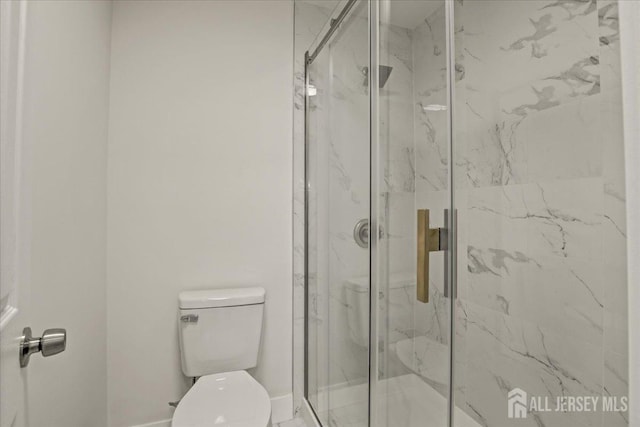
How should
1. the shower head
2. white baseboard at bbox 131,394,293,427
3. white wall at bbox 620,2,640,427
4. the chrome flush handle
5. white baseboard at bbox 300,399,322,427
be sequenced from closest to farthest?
1. white wall at bbox 620,2,640,427
2. the shower head
3. the chrome flush handle
4. white baseboard at bbox 300,399,322,427
5. white baseboard at bbox 131,394,293,427

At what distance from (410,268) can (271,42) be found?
1454mm

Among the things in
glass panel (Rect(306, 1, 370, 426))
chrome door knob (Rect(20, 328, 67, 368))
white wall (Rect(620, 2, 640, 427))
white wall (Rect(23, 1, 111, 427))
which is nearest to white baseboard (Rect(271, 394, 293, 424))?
glass panel (Rect(306, 1, 370, 426))

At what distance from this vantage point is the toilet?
4.28 ft

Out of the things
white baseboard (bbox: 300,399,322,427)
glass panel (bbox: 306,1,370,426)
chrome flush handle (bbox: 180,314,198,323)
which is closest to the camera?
glass panel (bbox: 306,1,370,426)

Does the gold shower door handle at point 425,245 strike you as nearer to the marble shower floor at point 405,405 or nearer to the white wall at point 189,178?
the marble shower floor at point 405,405

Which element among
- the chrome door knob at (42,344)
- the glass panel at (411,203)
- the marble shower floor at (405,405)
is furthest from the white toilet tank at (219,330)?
the chrome door knob at (42,344)

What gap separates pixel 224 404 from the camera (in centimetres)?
125

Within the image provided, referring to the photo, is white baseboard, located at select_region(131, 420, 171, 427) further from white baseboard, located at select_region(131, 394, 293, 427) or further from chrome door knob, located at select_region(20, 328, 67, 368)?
chrome door knob, located at select_region(20, 328, 67, 368)

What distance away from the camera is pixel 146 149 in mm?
1569

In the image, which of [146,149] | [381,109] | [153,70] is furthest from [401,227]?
[153,70]

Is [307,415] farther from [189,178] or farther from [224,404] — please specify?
[189,178]

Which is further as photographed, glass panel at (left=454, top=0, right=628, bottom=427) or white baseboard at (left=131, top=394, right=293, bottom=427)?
white baseboard at (left=131, top=394, right=293, bottom=427)

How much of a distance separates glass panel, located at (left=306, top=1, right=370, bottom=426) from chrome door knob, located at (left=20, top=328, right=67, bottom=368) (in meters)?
0.88

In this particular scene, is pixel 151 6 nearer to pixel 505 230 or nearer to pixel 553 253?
pixel 505 230
